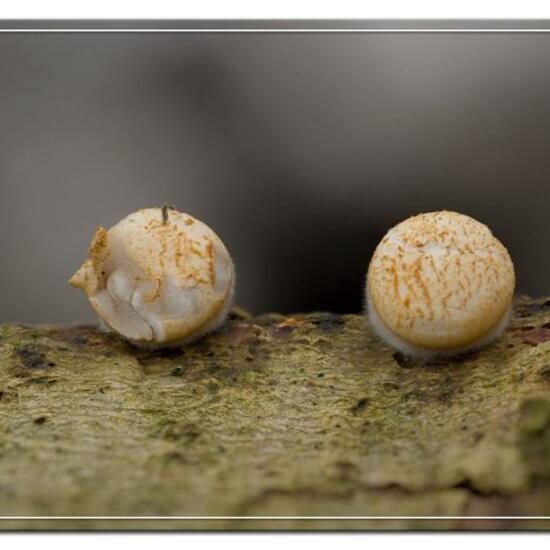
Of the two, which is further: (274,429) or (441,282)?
(441,282)

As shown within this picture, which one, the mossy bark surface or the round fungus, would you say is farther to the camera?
the round fungus

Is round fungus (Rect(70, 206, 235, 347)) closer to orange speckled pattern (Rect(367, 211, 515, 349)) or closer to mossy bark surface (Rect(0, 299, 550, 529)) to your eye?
mossy bark surface (Rect(0, 299, 550, 529))

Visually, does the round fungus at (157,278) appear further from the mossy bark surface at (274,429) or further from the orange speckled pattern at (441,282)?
the orange speckled pattern at (441,282)

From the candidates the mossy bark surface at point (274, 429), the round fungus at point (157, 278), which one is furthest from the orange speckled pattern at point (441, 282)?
the round fungus at point (157, 278)

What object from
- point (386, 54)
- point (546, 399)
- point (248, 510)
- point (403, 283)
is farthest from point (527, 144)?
point (248, 510)

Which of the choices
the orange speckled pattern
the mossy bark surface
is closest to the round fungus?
the mossy bark surface
